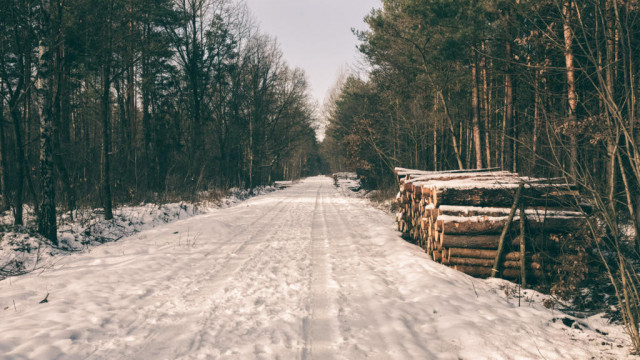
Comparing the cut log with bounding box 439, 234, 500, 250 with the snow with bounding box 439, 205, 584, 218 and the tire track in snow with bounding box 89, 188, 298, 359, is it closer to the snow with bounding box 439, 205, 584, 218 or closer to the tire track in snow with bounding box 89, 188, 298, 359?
the snow with bounding box 439, 205, 584, 218

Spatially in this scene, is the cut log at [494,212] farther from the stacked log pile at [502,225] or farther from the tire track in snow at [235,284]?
the tire track in snow at [235,284]

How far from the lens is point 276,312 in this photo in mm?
4430

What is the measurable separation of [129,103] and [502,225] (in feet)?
71.7

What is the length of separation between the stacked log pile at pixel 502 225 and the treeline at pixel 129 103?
908 centimetres

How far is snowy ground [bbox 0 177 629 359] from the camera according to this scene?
3.53m

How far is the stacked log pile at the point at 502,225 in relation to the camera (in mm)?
6125

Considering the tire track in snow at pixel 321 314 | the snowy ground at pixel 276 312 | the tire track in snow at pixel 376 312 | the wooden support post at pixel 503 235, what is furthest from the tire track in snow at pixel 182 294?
the wooden support post at pixel 503 235

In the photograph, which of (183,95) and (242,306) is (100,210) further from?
(183,95)

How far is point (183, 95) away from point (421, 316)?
23704 millimetres

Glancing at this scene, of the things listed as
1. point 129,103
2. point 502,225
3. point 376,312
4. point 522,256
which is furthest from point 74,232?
point 129,103

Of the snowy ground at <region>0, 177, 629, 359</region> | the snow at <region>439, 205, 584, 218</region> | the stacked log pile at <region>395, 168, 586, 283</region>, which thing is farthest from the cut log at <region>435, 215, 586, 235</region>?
the snowy ground at <region>0, 177, 629, 359</region>

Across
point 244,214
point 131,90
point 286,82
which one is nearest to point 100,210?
point 244,214

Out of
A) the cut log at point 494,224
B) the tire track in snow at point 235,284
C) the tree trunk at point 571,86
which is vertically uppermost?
the tree trunk at point 571,86

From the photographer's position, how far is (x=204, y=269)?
6422 mm
